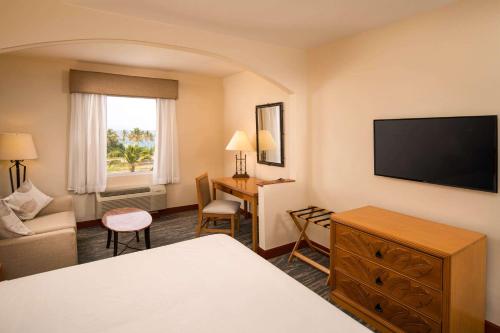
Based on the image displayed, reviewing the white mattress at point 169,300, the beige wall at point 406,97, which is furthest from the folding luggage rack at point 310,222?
the white mattress at point 169,300

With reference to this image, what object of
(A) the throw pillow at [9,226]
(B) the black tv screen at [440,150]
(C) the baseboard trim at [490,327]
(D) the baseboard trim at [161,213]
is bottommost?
(C) the baseboard trim at [490,327]

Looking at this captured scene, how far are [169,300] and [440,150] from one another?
2237 millimetres

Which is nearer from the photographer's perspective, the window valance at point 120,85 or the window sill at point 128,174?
the window valance at point 120,85

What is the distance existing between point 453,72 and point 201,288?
7.82 ft

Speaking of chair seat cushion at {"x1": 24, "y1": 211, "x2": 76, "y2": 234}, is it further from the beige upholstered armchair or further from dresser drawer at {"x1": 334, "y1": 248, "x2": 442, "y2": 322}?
dresser drawer at {"x1": 334, "y1": 248, "x2": 442, "y2": 322}

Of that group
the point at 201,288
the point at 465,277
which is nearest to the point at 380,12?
the point at 465,277

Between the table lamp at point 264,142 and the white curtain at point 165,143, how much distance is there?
5.47ft

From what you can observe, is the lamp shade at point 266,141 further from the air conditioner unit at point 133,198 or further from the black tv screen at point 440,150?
the air conditioner unit at point 133,198

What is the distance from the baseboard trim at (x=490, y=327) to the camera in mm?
2061

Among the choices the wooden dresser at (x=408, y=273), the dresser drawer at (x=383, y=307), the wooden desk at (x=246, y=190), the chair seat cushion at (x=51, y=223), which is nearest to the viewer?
the wooden dresser at (x=408, y=273)

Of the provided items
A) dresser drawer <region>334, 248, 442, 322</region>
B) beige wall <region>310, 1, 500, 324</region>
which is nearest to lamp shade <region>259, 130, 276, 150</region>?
beige wall <region>310, 1, 500, 324</region>

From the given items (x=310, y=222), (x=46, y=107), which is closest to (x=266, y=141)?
(x=310, y=222)

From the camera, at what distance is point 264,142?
4254 mm

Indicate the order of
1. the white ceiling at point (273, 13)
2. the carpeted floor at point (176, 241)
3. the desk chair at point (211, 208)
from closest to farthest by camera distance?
the white ceiling at point (273, 13)
the carpeted floor at point (176, 241)
the desk chair at point (211, 208)
